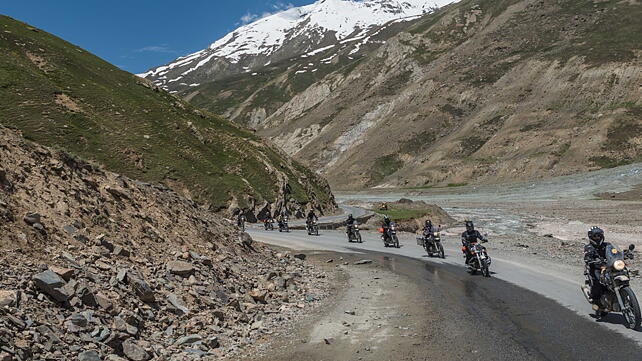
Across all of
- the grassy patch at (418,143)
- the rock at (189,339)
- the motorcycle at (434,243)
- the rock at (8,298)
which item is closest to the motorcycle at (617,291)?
the rock at (189,339)

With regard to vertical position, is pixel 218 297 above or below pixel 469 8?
below

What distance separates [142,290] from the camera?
32.2 feet

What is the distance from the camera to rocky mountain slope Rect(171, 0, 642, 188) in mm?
87031

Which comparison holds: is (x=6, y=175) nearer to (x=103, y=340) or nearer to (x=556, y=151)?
(x=103, y=340)

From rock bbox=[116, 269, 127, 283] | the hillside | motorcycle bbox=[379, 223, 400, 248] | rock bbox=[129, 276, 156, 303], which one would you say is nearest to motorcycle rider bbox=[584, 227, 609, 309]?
rock bbox=[129, 276, 156, 303]

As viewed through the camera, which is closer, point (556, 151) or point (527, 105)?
point (556, 151)

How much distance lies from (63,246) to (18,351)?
397 cm

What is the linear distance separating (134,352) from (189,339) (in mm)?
1235

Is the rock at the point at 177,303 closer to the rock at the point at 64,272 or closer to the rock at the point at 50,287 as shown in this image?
the rock at the point at 64,272

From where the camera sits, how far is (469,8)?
506 feet

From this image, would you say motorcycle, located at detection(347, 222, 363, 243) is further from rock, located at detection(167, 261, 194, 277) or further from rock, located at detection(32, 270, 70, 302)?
rock, located at detection(32, 270, 70, 302)

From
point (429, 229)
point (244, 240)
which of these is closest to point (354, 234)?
point (429, 229)

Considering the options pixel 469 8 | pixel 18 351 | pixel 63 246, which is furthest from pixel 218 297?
pixel 469 8

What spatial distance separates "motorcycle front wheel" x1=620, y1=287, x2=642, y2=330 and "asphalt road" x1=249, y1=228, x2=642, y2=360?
0.58ft
